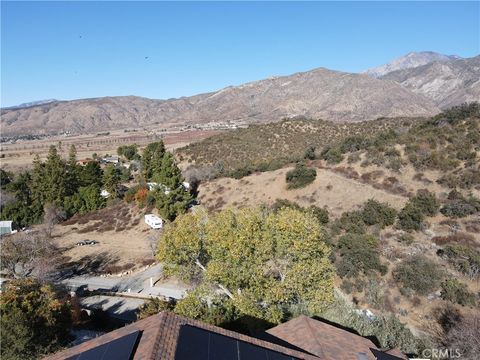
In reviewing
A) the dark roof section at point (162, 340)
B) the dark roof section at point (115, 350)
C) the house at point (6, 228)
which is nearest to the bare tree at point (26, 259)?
the house at point (6, 228)

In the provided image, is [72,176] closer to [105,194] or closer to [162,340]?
[105,194]

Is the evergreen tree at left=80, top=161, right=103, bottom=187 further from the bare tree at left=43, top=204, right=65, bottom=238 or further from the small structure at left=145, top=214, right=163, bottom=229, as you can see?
the small structure at left=145, top=214, right=163, bottom=229

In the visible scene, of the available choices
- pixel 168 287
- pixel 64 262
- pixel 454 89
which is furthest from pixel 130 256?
pixel 454 89

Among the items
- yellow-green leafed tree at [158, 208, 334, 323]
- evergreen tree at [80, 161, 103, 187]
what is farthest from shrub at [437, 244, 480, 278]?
evergreen tree at [80, 161, 103, 187]

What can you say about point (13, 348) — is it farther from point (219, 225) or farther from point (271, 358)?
point (271, 358)

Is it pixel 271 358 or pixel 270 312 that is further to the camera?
pixel 270 312

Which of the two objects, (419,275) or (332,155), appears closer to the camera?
(419,275)

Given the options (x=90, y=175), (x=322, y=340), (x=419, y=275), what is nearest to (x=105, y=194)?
(x=90, y=175)

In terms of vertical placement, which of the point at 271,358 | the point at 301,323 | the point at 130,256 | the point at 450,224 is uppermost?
the point at 271,358
